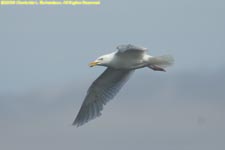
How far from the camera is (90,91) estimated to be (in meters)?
10.0

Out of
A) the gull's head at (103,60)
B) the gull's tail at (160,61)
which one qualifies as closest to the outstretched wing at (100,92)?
the gull's head at (103,60)

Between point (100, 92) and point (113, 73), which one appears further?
point (100, 92)


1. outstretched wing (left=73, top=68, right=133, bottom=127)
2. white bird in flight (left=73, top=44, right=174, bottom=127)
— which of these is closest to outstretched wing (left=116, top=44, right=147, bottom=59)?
white bird in flight (left=73, top=44, right=174, bottom=127)

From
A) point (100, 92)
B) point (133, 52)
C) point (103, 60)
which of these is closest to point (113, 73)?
point (100, 92)

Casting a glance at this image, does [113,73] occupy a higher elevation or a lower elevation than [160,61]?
higher

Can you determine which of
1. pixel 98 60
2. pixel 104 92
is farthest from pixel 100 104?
pixel 98 60

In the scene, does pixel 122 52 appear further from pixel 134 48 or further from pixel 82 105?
pixel 82 105

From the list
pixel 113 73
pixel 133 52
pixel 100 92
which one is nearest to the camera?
pixel 133 52

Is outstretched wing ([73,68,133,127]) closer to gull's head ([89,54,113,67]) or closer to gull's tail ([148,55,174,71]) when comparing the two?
gull's head ([89,54,113,67])

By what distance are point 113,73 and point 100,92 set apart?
16.9 inches

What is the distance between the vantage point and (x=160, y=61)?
8.88 m

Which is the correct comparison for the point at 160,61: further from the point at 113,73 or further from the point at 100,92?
the point at 100,92

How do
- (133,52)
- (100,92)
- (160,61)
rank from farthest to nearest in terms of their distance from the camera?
(100,92) < (160,61) < (133,52)

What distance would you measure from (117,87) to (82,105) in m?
0.61
